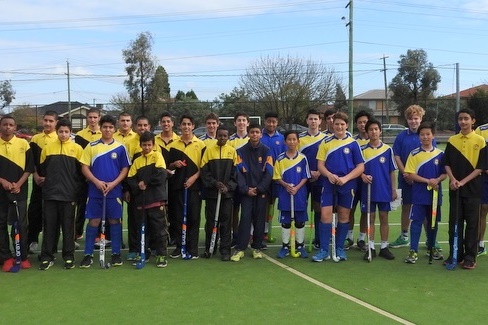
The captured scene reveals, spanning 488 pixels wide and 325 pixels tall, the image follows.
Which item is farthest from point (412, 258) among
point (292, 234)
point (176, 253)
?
point (176, 253)

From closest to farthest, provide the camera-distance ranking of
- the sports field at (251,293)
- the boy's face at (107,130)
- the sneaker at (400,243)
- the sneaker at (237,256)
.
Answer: the sports field at (251,293) → the boy's face at (107,130) → the sneaker at (237,256) → the sneaker at (400,243)

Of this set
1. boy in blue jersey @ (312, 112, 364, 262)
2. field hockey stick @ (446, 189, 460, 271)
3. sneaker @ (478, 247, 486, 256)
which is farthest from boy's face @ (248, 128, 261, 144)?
sneaker @ (478, 247, 486, 256)

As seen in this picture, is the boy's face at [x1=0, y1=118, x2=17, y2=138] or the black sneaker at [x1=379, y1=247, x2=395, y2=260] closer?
the boy's face at [x1=0, y1=118, x2=17, y2=138]

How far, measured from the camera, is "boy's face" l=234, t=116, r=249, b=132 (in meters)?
6.95

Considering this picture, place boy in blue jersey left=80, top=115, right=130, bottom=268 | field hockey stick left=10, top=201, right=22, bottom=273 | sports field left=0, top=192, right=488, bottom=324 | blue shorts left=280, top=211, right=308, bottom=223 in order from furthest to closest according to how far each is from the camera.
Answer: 1. blue shorts left=280, top=211, right=308, bottom=223
2. boy in blue jersey left=80, top=115, right=130, bottom=268
3. field hockey stick left=10, top=201, right=22, bottom=273
4. sports field left=0, top=192, right=488, bottom=324

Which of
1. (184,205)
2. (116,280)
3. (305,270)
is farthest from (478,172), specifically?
(116,280)

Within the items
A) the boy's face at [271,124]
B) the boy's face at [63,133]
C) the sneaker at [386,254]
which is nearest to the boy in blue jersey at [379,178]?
the sneaker at [386,254]

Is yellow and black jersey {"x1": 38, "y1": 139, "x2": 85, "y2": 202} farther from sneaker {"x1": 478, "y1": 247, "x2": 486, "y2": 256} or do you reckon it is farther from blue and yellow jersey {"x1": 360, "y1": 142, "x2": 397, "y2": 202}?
sneaker {"x1": 478, "y1": 247, "x2": 486, "y2": 256}

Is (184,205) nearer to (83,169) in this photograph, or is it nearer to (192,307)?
(83,169)

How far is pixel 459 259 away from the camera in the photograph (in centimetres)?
620

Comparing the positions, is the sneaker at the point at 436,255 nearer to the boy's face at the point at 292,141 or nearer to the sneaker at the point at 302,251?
the sneaker at the point at 302,251

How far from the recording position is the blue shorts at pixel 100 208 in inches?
242

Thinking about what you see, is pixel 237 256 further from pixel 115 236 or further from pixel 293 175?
pixel 115 236

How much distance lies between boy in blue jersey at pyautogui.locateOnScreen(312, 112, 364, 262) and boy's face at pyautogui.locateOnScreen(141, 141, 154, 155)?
2.20m
